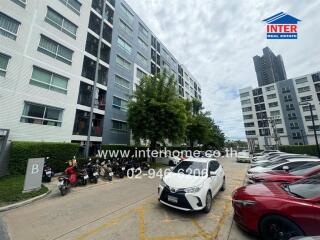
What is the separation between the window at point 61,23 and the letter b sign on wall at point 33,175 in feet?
42.5

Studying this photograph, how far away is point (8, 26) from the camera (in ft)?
40.5

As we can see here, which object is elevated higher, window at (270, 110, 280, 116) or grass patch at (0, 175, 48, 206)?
window at (270, 110, 280, 116)

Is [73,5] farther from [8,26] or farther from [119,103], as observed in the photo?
[119,103]

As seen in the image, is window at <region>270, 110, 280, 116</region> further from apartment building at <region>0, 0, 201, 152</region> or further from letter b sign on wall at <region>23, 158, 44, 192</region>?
letter b sign on wall at <region>23, 158, 44, 192</region>

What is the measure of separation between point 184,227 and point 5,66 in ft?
48.9

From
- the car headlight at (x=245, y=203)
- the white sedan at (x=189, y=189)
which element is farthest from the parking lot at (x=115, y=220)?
the car headlight at (x=245, y=203)

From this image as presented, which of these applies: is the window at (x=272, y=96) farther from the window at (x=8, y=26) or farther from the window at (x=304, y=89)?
the window at (x=8, y=26)

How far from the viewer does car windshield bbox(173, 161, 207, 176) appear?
6648 millimetres

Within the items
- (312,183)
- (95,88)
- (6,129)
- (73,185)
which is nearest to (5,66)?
(6,129)

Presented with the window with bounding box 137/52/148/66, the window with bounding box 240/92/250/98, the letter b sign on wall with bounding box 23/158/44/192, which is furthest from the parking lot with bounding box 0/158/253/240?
the window with bounding box 240/92/250/98

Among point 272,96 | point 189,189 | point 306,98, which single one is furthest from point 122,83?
point 272,96

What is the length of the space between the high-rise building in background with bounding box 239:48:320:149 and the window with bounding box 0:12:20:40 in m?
51.2

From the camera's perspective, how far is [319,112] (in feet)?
163

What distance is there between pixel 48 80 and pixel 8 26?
425 centimetres
